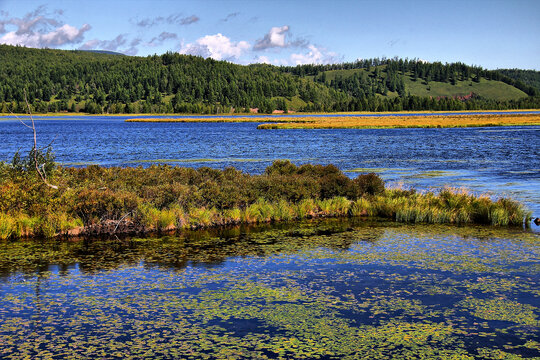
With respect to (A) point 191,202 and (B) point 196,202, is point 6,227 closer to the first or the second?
(A) point 191,202

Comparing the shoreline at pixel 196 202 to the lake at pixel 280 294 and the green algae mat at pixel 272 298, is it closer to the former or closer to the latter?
the lake at pixel 280 294

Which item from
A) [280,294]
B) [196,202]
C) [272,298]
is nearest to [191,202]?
[196,202]

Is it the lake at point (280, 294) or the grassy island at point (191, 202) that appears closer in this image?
the lake at point (280, 294)

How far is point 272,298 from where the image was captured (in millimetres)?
13086

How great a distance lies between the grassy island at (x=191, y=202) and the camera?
2125 centimetres

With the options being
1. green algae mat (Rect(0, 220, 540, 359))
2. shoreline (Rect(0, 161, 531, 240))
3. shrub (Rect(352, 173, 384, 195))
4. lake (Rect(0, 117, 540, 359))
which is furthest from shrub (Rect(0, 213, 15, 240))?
shrub (Rect(352, 173, 384, 195))

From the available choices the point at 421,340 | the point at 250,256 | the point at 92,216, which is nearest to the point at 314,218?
the point at 250,256

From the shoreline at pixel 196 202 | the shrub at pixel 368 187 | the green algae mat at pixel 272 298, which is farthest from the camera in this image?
the shrub at pixel 368 187

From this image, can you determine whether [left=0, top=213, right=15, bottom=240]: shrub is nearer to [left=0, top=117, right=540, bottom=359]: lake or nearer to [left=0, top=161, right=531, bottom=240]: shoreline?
[left=0, top=161, right=531, bottom=240]: shoreline

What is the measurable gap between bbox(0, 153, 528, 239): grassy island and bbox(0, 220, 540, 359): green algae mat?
1.51 meters

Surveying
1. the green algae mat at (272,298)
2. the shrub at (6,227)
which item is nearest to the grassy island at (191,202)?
the shrub at (6,227)

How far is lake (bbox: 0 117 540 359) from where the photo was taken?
10.2 metres

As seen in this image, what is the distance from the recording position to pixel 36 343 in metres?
10.3

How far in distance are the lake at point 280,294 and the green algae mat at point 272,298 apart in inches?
1.9
